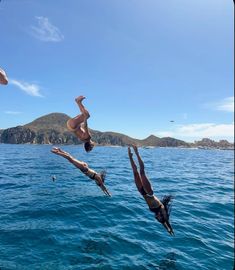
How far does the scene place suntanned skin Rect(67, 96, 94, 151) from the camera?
29.6 feet

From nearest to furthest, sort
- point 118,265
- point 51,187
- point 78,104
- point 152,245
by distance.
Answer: point 78,104
point 118,265
point 152,245
point 51,187

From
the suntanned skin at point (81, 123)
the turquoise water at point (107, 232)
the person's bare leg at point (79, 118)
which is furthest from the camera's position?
the turquoise water at point (107, 232)

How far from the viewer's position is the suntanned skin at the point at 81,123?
9023mm

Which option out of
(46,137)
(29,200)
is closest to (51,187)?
(29,200)

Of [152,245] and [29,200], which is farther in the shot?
[29,200]

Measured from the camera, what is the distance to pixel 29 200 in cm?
1966

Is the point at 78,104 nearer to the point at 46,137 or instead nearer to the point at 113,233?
the point at 113,233

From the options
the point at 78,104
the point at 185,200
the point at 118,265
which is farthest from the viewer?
the point at 185,200

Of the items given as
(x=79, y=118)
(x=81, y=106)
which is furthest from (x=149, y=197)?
(x=81, y=106)

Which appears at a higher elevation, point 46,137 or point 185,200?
point 46,137

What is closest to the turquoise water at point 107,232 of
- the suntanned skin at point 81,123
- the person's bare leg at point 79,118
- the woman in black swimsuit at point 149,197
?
the woman in black swimsuit at point 149,197

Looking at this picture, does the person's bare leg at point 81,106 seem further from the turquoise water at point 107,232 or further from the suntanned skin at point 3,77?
the turquoise water at point 107,232

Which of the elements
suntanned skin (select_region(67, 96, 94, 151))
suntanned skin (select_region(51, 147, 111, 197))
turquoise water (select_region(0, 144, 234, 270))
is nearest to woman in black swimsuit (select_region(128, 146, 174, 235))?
suntanned skin (select_region(67, 96, 94, 151))

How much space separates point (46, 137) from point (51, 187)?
179m
